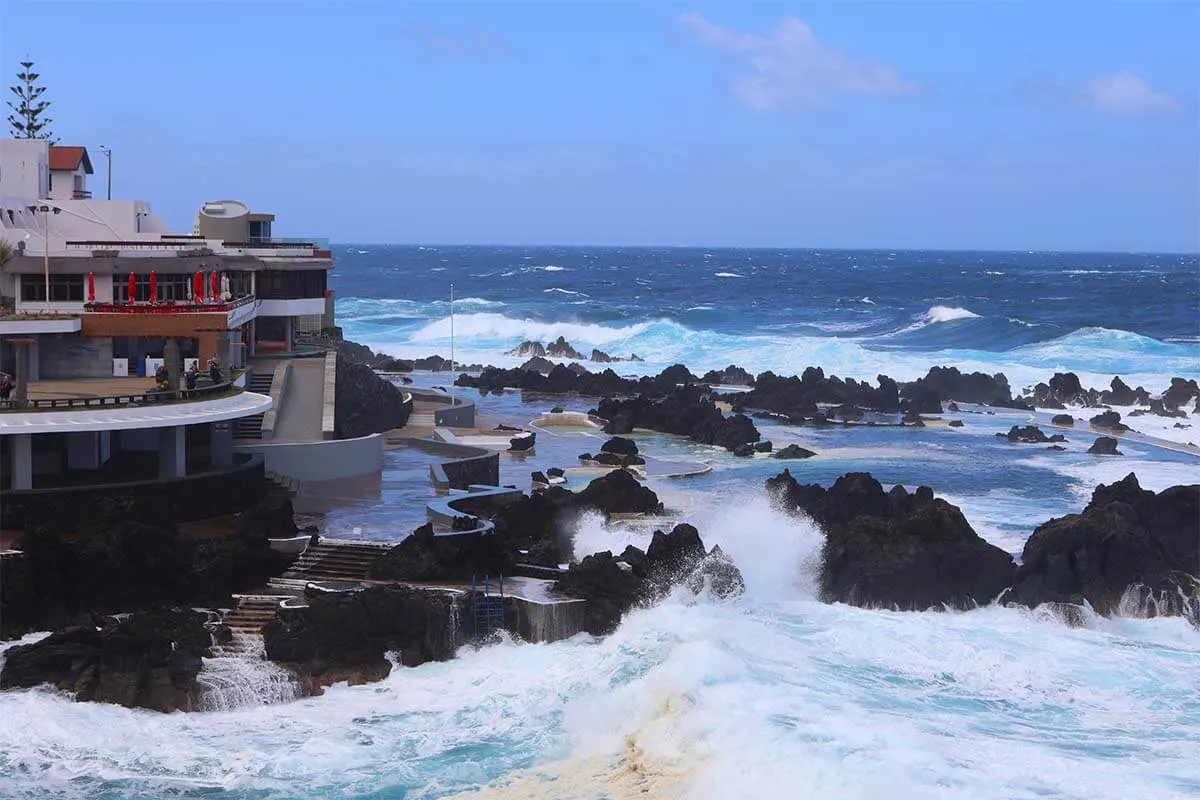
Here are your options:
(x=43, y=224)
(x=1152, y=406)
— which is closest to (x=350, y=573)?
(x=43, y=224)

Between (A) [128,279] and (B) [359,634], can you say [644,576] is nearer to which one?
(B) [359,634]

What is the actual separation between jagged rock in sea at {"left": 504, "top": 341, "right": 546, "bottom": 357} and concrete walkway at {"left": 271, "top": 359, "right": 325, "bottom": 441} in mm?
37731

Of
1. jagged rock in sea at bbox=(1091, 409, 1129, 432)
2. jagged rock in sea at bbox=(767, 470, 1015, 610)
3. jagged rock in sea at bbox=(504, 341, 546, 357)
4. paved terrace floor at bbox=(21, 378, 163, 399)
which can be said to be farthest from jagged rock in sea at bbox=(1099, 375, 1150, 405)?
paved terrace floor at bbox=(21, 378, 163, 399)

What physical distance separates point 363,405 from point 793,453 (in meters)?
10.8

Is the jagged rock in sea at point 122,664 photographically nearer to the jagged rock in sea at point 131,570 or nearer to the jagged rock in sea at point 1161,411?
the jagged rock in sea at point 131,570

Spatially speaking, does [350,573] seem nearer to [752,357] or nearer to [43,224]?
[43,224]

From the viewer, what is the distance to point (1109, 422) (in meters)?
47.2

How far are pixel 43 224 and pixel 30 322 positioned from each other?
771cm

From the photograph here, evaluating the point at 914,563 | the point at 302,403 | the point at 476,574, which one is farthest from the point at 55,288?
the point at 914,563

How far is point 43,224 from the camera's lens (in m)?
35.3

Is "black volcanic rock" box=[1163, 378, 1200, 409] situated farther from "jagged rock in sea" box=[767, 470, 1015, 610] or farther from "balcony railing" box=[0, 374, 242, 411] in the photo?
"balcony railing" box=[0, 374, 242, 411]

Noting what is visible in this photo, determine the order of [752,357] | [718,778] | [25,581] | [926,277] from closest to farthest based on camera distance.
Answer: [718,778] < [25,581] < [752,357] < [926,277]

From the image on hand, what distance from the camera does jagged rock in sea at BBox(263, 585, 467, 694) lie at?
68.2 feet

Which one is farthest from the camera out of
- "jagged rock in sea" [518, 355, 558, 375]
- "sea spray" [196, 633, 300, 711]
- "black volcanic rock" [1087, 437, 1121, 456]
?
"jagged rock in sea" [518, 355, 558, 375]
